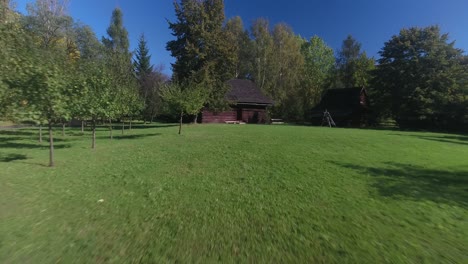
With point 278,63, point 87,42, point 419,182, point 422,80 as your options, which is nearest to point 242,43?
point 278,63

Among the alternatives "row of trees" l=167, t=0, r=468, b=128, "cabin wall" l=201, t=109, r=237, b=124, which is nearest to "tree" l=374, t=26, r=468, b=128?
"row of trees" l=167, t=0, r=468, b=128

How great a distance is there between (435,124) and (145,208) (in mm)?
42624

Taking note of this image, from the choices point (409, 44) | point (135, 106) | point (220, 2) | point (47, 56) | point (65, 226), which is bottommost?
point (65, 226)

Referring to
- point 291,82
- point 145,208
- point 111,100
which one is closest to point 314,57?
point 291,82

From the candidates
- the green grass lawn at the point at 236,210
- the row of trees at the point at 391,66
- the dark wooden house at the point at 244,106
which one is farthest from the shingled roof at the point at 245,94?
the green grass lawn at the point at 236,210

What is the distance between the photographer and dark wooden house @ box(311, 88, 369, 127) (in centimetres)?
4453

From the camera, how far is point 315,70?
6294 centimetres

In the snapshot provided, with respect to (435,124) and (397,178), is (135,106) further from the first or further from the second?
(435,124)

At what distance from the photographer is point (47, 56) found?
11148mm

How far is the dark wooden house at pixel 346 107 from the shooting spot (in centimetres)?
4453

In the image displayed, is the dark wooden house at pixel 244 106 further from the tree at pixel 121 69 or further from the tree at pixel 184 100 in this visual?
the tree at pixel 184 100

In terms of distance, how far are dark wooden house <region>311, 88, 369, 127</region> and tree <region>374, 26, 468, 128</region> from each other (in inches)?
120

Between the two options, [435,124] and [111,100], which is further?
[435,124]

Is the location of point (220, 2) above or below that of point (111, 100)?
above
